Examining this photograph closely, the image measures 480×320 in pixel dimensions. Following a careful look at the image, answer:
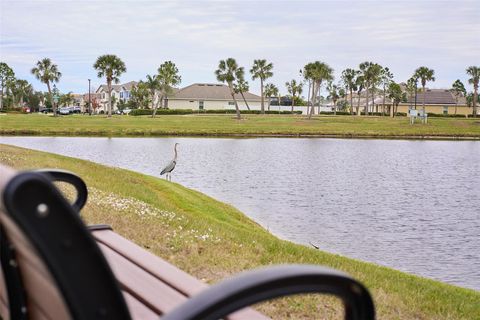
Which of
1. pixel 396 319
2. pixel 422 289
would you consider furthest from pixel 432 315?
pixel 422 289

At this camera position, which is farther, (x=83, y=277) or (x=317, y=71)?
(x=317, y=71)

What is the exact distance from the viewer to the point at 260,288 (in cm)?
160

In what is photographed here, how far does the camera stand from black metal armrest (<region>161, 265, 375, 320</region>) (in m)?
1.55

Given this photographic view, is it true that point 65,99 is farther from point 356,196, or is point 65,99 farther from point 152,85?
point 356,196

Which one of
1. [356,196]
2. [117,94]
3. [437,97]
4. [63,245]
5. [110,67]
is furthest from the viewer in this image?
[117,94]

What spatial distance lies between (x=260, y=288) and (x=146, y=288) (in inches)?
59.6

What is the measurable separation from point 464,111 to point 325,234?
137909 mm

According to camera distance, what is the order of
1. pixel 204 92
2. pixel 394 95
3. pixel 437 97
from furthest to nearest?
pixel 437 97, pixel 394 95, pixel 204 92

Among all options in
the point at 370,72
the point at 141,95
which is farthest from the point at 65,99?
the point at 370,72

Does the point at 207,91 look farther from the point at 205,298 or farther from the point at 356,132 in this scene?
the point at 205,298

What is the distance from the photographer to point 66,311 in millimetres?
1701

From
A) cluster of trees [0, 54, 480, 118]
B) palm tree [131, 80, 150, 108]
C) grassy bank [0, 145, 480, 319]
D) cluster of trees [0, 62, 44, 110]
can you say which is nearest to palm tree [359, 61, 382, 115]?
cluster of trees [0, 54, 480, 118]

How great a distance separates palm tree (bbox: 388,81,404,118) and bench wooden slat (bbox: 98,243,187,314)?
137673 millimetres

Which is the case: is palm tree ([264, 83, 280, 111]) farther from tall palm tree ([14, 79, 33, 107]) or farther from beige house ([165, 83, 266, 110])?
tall palm tree ([14, 79, 33, 107])
